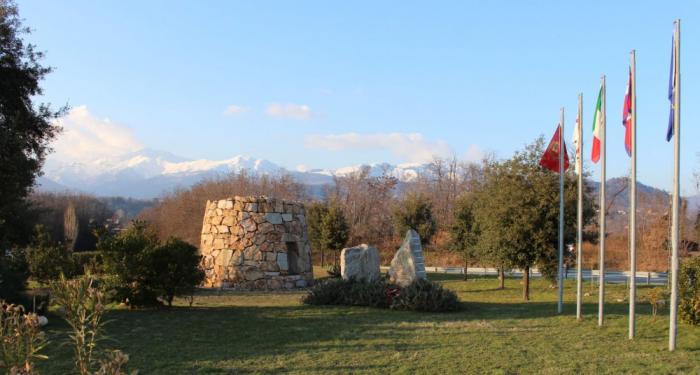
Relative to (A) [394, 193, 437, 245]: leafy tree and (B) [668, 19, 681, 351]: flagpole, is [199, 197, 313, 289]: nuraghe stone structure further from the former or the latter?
(B) [668, 19, 681, 351]: flagpole

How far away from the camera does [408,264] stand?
1658 cm

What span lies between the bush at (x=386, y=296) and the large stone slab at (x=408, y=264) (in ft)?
3.73

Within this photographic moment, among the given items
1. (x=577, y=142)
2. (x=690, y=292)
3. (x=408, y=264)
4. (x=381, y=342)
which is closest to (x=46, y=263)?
(x=408, y=264)

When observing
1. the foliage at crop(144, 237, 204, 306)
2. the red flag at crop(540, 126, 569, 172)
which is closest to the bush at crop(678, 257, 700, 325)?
the red flag at crop(540, 126, 569, 172)

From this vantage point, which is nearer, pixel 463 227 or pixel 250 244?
pixel 250 244

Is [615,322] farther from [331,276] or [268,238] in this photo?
[331,276]

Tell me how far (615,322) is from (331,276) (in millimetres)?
16030

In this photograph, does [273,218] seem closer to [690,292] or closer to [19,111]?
[19,111]

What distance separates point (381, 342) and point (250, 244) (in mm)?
13004

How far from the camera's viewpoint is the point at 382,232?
166 ft

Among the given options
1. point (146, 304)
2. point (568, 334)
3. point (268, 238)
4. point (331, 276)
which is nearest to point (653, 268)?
point (331, 276)

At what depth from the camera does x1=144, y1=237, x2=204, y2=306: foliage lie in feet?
42.4

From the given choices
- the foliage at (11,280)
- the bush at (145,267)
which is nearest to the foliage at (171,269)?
the bush at (145,267)

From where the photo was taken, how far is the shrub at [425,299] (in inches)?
542
